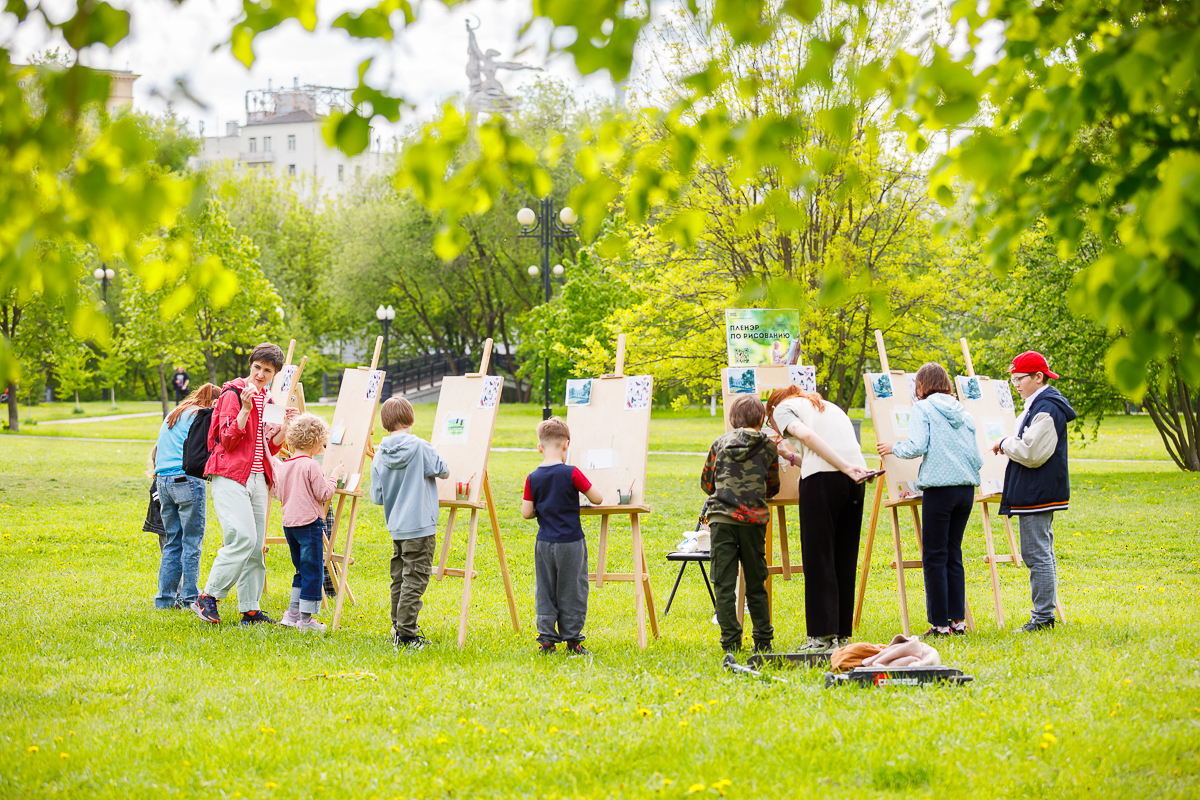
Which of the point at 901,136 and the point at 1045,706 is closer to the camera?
the point at 1045,706

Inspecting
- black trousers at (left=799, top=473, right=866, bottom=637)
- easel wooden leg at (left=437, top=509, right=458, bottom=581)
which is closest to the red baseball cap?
black trousers at (left=799, top=473, right=866, bottom=637)

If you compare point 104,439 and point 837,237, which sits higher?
point 837,237

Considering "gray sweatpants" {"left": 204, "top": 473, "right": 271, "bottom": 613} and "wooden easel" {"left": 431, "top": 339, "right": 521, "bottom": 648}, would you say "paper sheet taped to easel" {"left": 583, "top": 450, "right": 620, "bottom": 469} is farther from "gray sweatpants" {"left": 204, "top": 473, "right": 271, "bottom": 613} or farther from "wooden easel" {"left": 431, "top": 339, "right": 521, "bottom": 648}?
"gray sweatpants" {"left": 204, "top": 473, "right": 271, "bottom": 613}

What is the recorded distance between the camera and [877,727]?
4.68m

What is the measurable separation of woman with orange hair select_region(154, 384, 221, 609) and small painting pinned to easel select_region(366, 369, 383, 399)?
47.2 inches

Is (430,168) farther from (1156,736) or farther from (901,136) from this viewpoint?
(901,136)

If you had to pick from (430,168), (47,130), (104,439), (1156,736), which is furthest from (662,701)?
(104,439)

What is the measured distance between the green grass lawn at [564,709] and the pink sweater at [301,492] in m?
0.92

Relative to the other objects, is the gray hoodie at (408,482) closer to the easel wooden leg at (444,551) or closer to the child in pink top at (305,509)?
the easel wooden leg at (444,551)

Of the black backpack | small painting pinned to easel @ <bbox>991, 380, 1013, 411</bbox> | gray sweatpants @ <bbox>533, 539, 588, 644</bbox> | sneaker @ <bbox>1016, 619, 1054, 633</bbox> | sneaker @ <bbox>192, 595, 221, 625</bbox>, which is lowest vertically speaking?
sneaker @ <bbox>1016, 619, 1054, 633</bbox>

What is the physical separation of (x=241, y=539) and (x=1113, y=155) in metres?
6.19

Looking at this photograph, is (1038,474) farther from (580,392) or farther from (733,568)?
(580,392)

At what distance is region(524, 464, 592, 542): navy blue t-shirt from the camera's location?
6422mm

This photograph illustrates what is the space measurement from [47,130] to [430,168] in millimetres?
991
